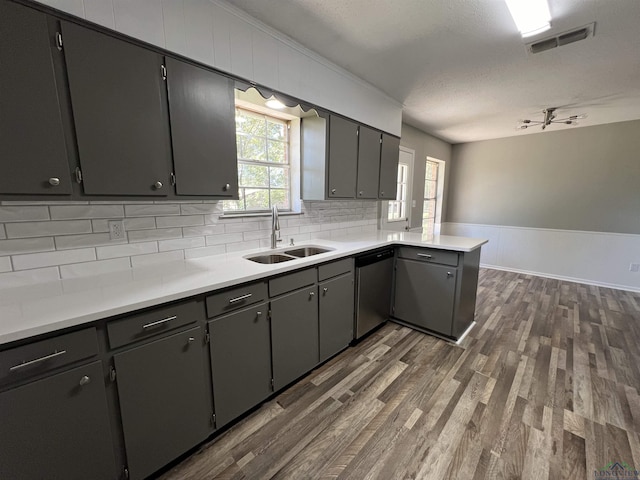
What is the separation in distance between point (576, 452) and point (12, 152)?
3.11 meters

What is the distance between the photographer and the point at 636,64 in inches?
89.9

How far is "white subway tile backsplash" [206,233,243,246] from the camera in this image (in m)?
1.93

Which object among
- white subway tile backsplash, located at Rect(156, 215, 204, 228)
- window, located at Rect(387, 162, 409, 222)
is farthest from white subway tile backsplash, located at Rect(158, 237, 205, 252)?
window, located at Rect(387, 162, 409, 222)

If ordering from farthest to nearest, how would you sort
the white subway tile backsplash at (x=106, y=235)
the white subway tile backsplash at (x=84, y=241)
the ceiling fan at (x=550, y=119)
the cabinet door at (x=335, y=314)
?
1. the ceiling fan at (x=550, y=119)
2. the cabinet door at (x=335, y=314)
3. the white subway tile backsplash at (x=84, y=241)
4. the white subway tile backsplash at (x=106, y=235)

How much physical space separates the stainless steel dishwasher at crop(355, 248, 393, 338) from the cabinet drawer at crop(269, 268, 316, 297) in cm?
59

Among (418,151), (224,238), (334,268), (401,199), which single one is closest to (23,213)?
(224,238)

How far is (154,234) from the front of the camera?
1.65 meters

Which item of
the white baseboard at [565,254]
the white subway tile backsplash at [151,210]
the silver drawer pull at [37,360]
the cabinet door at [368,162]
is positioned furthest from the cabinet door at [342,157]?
the white baseboard at [565,254]

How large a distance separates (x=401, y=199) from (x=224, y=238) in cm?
320

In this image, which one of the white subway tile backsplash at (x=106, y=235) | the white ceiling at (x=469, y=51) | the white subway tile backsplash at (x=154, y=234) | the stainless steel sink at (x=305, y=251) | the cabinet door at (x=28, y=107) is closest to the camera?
the cabinet door at (x=28, y=107)

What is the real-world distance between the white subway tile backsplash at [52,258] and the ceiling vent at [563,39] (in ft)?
11.2

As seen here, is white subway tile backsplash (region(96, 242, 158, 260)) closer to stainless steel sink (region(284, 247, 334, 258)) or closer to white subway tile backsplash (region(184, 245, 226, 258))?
white subway tile backsplash (region(184, 245, 226, 258))

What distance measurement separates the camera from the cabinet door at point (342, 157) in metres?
2.46

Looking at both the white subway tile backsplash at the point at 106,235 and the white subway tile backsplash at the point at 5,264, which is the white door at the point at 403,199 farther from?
the white subway tile backsplash at the point at 5,264
